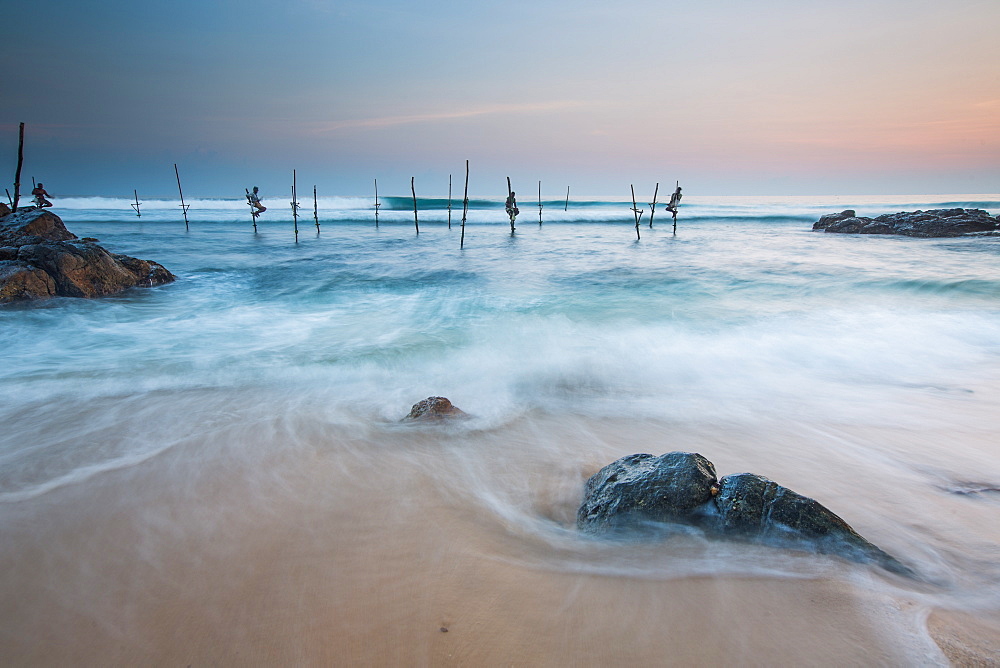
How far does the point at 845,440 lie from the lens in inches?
167

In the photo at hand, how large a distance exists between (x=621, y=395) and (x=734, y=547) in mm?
3042

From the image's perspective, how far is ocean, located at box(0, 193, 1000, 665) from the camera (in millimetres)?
2113

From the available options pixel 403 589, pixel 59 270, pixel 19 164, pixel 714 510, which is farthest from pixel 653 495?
pixel 19 164

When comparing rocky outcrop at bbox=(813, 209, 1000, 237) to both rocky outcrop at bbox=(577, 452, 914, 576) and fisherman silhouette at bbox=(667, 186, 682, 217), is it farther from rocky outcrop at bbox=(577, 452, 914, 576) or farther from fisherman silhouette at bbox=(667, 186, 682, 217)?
rocky outcrop at bbox=(577, 452, 914, 576)

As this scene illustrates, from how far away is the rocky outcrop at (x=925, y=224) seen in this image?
2311 centimetres

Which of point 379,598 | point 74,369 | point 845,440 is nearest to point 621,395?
point 845,440

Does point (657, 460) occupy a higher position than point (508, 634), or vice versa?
point (657, 460)

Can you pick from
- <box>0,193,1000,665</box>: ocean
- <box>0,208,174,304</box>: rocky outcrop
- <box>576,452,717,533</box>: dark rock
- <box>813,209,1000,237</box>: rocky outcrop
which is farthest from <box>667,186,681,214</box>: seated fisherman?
<box>576,452,717,533</box>: dark rock

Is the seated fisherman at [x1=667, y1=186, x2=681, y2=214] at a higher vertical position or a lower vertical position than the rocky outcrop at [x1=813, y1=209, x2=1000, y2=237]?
higher

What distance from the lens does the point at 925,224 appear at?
935 inches

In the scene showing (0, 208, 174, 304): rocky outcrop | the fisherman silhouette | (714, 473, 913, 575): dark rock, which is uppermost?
the fisherman silhouette

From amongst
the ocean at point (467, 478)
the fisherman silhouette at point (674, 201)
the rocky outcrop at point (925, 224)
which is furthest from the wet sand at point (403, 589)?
the rocky outcrop at point (925, 224)

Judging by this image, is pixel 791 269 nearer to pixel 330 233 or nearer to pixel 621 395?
pixel 621 395

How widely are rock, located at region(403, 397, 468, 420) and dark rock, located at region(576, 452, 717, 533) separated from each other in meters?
1.88
